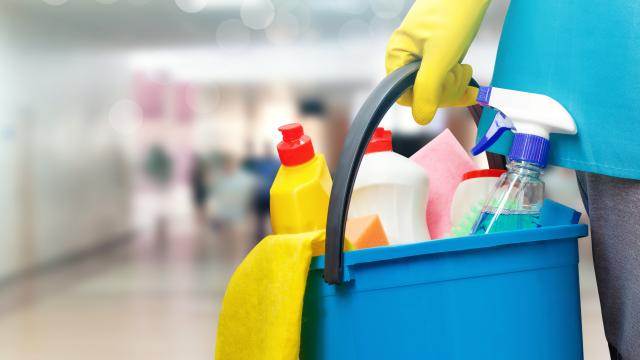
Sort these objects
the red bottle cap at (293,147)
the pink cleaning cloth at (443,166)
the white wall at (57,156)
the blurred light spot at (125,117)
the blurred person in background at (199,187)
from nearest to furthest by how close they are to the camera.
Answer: the red bottle cap at (293,147)
the pink cleaning cloth at (443,166)
the white wall at (57,156)
the blurred person in background at (199,187)
the blurred light spot at (125,117)

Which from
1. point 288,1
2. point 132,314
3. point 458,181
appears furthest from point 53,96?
point 458,181

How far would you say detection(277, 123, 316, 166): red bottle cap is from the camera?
649 mm

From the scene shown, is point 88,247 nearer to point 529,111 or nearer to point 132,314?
point 132,314

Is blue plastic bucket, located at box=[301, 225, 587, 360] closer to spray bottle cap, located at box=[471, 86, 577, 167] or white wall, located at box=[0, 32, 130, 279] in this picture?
spray bottle cap, located at box=[471, 86, 577, 167]

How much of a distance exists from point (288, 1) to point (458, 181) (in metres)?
4.40

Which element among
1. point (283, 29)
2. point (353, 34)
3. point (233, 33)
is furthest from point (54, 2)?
point (353, 34)

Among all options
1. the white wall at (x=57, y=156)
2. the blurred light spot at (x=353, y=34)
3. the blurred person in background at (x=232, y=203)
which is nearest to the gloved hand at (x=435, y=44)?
the white wall at (x=57, y=156)

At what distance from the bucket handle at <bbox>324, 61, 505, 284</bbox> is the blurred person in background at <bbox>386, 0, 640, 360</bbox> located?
6 centimetres

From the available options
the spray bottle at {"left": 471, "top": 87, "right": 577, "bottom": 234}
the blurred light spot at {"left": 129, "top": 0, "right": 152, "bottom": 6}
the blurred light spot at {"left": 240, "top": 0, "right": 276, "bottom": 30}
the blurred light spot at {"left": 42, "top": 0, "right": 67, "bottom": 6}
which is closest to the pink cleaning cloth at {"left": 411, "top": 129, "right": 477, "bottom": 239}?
the spray bottle at {"left": 471, "top": 87, "right": 577, "bottom": 234}

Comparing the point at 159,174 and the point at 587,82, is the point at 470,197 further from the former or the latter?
the point at 159,174

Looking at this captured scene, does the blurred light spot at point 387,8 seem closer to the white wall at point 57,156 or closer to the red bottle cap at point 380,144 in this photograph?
the white wall at point 57,156

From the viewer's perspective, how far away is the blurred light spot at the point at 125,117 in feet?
18.3

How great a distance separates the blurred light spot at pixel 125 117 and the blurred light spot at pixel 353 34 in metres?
1.80

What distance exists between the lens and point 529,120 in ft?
1.90
